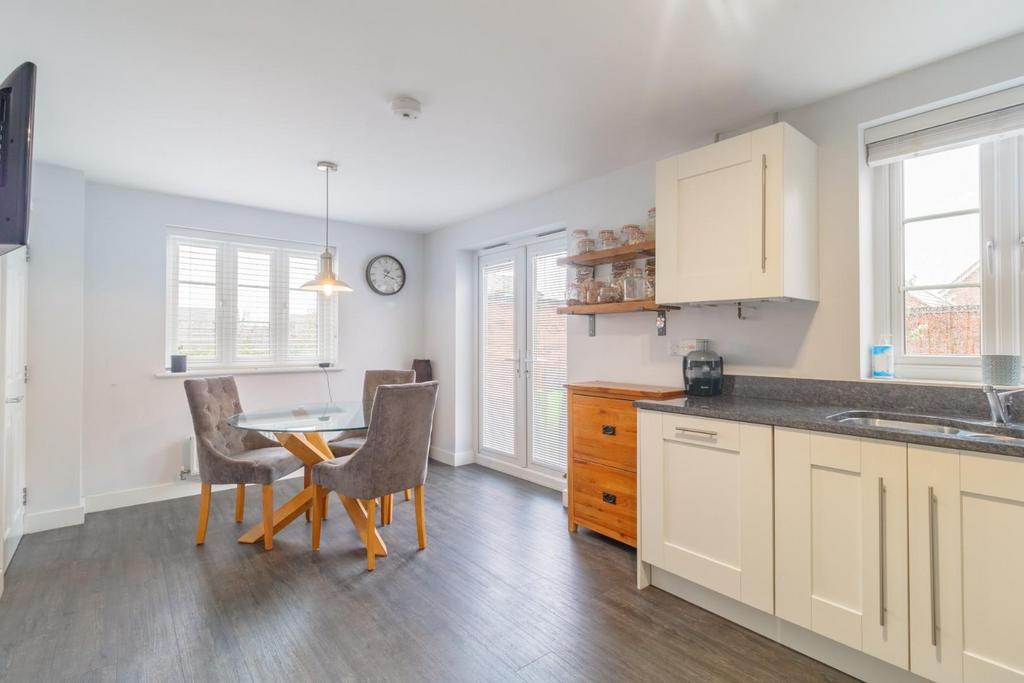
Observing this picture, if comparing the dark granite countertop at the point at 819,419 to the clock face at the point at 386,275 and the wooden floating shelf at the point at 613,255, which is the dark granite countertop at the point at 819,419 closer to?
the wooden floating shelf at the point at 613,255

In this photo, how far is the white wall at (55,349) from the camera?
3102 millimetres

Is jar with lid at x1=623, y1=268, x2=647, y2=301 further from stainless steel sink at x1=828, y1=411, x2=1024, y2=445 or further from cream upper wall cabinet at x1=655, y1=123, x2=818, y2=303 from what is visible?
stainless steel sink at x1=828, y1=411, x2=1024, y2=445

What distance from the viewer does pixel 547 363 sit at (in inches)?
161

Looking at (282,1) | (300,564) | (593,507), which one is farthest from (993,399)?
(300,564)

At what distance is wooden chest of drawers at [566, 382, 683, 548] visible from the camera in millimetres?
2717

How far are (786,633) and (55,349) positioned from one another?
14.4 feet

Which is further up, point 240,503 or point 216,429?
point 216,429

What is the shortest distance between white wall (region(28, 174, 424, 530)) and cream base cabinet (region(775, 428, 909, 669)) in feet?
12.7

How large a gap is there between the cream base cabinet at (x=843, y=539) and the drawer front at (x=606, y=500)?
92 centimetres

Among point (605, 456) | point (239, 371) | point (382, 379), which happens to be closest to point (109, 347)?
point (239, 371)

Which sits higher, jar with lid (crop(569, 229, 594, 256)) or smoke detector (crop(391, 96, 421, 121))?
smoke detector (crop(391, 96, 421, 121))

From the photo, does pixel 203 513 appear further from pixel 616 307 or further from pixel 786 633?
pixel 786 633

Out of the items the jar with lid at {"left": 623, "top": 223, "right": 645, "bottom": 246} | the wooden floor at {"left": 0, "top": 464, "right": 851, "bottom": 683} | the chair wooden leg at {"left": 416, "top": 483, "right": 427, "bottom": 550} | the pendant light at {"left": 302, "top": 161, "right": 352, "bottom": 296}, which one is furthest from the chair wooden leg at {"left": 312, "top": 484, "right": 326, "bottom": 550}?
the jar with lid at {"left": 623, "top": 223, "right": 645, "bottom": 246}

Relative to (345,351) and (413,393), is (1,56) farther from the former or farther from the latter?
(345,351)
